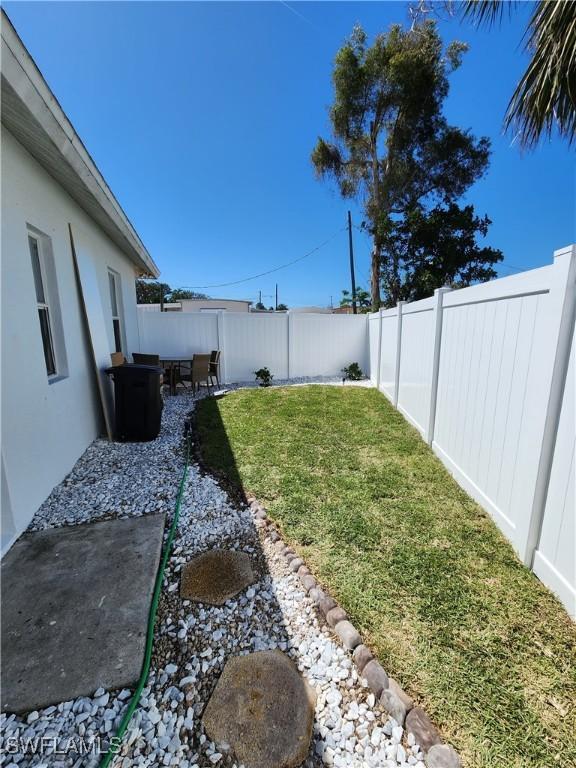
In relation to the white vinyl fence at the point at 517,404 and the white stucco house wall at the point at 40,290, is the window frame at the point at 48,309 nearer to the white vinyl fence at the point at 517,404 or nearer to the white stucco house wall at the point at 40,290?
the white stucco house wall at the point at 40,290

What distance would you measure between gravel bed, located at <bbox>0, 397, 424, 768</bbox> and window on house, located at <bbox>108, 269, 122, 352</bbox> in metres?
4.86

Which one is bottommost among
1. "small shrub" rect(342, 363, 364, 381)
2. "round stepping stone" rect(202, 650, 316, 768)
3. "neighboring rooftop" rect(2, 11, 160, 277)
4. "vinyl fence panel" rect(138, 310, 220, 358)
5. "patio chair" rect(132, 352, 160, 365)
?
"round stepping stone" rect(202, 650, 316, 768)

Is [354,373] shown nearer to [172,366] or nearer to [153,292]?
[172,366]

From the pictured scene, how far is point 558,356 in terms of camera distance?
2027 millimetres

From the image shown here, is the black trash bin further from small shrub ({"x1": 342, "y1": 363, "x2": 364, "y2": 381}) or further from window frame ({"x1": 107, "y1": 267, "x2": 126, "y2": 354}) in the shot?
small shrub ({"x1": 342, "y1": 363, "x2": 364, "y2": 381})

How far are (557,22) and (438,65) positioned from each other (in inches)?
456

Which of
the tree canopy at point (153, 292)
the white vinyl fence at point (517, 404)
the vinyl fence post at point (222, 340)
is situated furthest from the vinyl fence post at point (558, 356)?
the tree canopy at point (153, 292)

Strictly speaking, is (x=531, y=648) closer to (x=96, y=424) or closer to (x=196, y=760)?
(x=196, y=760)

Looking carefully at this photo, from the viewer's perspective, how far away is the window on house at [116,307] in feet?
22.6

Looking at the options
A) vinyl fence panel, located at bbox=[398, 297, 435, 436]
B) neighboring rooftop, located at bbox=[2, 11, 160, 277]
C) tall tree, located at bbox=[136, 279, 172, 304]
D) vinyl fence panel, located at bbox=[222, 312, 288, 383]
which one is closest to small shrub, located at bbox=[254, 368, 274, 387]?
vinyl fence panel, located at bbox=[222, 312, 288, 383]

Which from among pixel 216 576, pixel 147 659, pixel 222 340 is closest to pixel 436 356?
pixel 216 576

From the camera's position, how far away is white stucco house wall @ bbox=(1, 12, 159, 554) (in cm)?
252

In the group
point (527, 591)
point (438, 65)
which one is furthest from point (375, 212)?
point (527, 591)

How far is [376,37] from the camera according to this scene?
11609 millimetres
